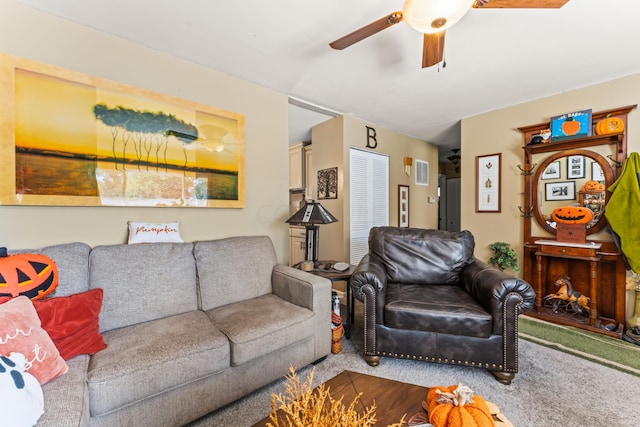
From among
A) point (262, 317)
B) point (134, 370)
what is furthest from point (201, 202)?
point (134, 370)

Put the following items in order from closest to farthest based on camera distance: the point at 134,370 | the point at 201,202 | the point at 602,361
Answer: the point at 134,370 → the point at 602,361 → the point at 201,202

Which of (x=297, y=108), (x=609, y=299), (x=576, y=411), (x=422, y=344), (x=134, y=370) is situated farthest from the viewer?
(x=297, y=108)

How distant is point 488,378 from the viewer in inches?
68.9

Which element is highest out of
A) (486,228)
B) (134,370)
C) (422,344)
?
(486,228)

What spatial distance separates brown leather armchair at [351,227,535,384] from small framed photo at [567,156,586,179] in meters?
1.66

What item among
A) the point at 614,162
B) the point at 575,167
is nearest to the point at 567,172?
the point at 575,167

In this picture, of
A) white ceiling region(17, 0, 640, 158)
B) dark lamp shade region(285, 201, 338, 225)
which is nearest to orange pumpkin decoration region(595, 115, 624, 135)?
white ceiling region(17, 0, 640, 158)

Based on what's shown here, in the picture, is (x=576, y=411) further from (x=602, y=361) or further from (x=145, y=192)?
(x=145, y=192)

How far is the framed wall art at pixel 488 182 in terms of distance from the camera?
10.9 feet

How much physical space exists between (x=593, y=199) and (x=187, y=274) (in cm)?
385

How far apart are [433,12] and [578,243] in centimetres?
273

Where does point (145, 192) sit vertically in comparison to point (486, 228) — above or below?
above

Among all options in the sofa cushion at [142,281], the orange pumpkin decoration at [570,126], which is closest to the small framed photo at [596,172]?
the orange pumpkin decoration at [570,126]

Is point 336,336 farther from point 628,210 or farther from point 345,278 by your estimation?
point 628,210
